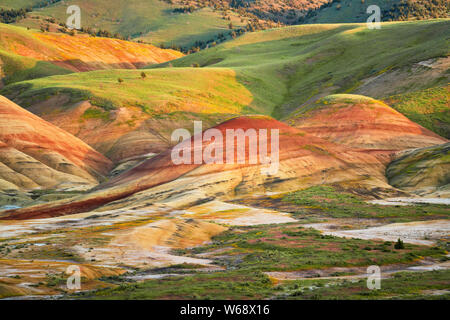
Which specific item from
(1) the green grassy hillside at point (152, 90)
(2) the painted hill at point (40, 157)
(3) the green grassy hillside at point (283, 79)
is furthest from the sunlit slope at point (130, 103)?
(2) the painted hill at point (40, 157)

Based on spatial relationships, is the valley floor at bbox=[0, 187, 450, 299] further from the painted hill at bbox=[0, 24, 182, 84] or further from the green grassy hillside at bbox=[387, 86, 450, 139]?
the painted hill at bbox=[0, 24, 182, 84]

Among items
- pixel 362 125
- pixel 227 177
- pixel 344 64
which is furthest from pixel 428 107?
pixel 227 177

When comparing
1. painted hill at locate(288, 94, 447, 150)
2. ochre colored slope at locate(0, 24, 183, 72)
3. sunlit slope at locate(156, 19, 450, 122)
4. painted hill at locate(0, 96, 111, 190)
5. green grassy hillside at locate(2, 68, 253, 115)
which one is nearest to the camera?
painted hill at locate(0, 96, 111, 190)

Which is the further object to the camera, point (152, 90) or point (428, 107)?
point (152, 90)

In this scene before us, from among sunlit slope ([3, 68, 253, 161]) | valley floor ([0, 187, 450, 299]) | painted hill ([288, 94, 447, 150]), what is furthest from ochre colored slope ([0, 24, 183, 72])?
valley floor ([0, 187, 450, 299])

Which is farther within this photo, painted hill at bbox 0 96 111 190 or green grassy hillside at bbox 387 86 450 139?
green grassy hillside at bbox 387 86 450 139

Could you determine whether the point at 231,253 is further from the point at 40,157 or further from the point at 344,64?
the point at 344,64
